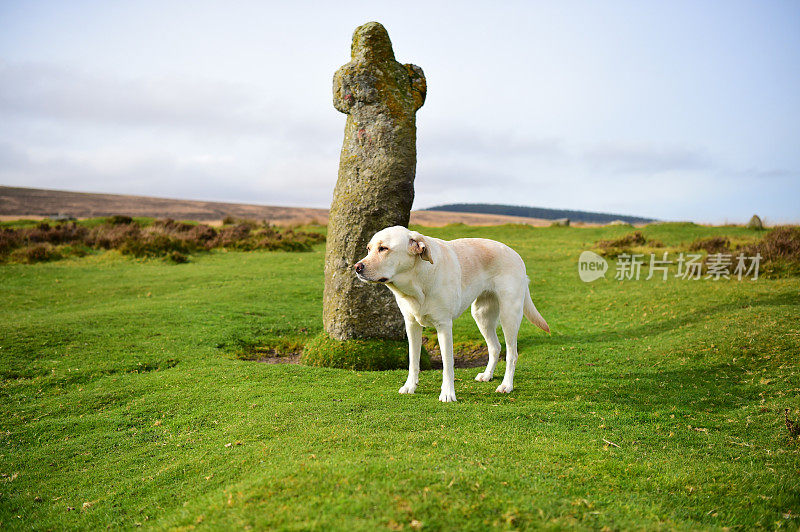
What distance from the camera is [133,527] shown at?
13.5 feet

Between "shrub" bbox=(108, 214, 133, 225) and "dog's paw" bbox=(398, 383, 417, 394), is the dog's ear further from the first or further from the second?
"shrub" bbox=(108, 214, 133, 225)

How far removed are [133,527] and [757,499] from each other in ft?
16.9

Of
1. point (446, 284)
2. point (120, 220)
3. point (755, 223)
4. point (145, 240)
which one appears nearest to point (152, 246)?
point (145, 240)

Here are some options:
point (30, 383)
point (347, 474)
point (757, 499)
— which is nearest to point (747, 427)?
point (757, 499)

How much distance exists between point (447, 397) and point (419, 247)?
1994 millimetres

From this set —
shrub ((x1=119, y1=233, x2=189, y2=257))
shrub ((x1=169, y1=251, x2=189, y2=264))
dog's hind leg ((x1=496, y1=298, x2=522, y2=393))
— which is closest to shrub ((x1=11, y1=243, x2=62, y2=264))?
shrub ((x1=119, y1=233, x2=189, y2=257))

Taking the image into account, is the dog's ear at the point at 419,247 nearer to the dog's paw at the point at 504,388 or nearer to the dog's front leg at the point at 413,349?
the dog's front leg at the point at 413,349

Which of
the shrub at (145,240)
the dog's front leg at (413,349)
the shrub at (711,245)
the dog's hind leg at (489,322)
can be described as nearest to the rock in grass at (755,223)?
the shrub at (711,245)

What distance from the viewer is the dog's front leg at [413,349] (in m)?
6.94

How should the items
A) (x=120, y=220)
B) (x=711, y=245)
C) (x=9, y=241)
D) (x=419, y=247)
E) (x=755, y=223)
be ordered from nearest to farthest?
(x=419, y=247) < (x=711, y=245) < (x=9, y=241) < (x=755, y=223) < (x=120, y=220)

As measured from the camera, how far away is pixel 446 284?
666 cm

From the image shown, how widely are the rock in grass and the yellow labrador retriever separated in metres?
28.6

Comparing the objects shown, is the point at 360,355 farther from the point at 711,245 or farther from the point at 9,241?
the point at 9,241

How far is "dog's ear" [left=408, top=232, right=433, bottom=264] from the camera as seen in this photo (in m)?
6.18
